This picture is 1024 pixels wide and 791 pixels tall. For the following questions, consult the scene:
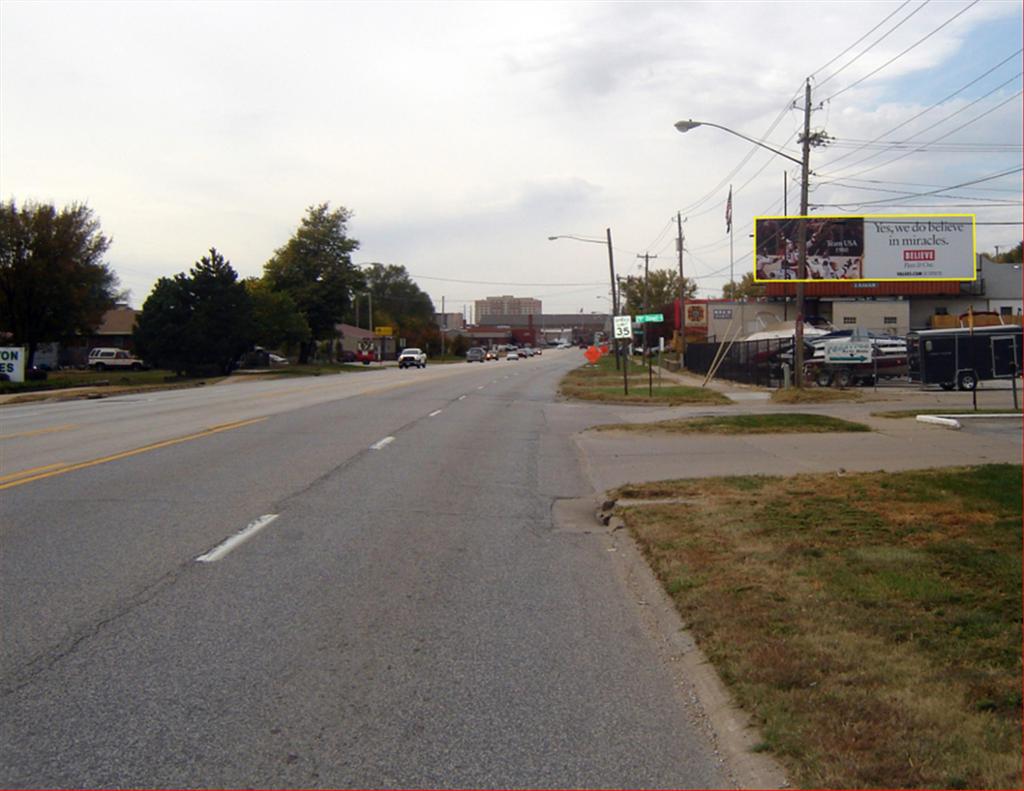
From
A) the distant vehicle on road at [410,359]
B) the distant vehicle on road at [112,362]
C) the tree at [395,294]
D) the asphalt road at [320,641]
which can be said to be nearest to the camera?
the asphalt road at [320,641]

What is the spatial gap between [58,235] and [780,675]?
59.3m

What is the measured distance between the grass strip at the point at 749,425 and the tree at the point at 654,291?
93553 millimetres

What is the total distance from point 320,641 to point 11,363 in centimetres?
4806

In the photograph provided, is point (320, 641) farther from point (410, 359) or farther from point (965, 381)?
point (410, 359)

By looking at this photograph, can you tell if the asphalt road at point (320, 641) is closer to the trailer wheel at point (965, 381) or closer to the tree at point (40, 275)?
the trailer wheel at point (965, 381)

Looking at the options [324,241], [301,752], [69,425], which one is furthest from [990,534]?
[324,241]

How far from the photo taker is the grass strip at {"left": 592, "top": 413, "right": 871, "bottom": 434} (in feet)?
69.7

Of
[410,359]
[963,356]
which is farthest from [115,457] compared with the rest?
[410,359]

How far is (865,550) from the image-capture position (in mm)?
8664

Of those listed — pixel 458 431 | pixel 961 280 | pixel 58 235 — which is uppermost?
pixel 58 235

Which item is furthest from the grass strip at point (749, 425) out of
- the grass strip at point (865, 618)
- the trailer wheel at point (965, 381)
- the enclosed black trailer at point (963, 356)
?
the enclosed black trailer at point (963, 356)

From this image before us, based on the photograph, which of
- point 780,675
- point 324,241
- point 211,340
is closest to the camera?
point 780,675

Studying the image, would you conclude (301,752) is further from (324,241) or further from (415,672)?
(324,241)

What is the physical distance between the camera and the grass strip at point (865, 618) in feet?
15.3
